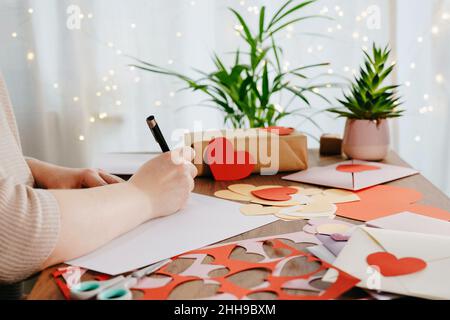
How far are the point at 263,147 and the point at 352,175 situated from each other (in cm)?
20

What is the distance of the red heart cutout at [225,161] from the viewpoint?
3.48 feet

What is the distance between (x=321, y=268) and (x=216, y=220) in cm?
24

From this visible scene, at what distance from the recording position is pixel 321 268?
22.9 inches

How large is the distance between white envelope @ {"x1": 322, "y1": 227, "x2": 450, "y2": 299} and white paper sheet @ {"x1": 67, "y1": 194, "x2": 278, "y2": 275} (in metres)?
0.19

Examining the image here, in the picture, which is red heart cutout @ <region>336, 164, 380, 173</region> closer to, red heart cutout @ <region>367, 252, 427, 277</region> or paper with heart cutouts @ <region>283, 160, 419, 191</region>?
paper with heart cutouts @ <region>283, 160, 419, 191</region>

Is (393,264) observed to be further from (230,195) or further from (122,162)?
(122,162)

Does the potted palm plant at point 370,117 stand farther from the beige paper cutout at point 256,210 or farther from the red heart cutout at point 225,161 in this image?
the beige paper cutout at point 256,210

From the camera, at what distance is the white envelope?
509 millimetres

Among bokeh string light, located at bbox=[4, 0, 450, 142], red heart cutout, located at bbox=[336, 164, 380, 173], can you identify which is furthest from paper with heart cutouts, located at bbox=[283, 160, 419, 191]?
bokeh string light, located at bbox=[4, 0, 450, 142]

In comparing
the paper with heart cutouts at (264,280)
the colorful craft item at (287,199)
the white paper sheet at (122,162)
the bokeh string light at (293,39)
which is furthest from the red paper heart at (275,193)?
the bokeh string light at (293,39)

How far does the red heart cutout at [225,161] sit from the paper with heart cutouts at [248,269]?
15.8 inches

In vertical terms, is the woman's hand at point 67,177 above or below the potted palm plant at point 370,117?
below

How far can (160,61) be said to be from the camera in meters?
2.03
